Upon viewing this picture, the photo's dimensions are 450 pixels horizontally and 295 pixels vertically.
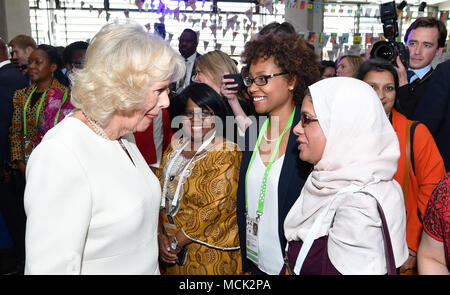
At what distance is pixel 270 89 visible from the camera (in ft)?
6.16

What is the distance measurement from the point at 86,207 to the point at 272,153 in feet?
3.22

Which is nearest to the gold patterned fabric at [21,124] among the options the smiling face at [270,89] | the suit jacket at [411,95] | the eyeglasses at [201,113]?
the eyeglasses at [201,113]

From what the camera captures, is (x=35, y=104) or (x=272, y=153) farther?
(x=35, y=104)

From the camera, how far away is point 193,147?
7.03 feet

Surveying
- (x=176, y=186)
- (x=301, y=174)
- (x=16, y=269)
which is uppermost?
(x=301, y=174)

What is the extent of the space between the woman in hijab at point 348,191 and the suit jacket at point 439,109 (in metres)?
1.15

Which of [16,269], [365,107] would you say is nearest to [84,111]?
[365,107]

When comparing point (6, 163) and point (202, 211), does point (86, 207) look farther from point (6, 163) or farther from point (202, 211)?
point (6, 163)

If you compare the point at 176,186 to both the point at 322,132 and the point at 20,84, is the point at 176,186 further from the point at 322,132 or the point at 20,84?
the point at 20,84

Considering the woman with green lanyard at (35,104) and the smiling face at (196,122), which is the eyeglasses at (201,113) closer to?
the smiling face at (196,122)

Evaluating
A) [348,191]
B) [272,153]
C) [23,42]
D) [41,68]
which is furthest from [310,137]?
[23,42]

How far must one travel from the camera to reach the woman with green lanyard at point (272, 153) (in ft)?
5.62

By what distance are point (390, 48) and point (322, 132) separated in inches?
50.2
